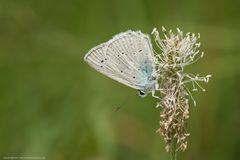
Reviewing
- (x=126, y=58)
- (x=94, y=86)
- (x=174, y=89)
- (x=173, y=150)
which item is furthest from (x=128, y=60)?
(x=94, y=86)

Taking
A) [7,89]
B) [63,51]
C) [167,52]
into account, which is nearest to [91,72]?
[63,51]

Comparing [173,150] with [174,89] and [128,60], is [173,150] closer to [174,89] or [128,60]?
[174,89]

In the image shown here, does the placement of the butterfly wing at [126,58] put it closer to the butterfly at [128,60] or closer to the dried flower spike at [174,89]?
the butterfly at [128,60]

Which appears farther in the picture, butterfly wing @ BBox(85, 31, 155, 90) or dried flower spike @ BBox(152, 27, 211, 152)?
butterfly wing @ BBox(85, 31, 155, 90)

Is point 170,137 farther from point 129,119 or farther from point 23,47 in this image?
point 23,47

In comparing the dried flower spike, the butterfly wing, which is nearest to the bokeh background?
the butterfly wing

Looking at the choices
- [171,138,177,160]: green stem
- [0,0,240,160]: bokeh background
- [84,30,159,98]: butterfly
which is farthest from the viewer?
[0,0,240,160]: bokeh background

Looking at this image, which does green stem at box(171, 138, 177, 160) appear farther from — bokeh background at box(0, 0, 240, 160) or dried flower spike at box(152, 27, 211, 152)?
bokeh background at box(0, 0, 240, 160)
